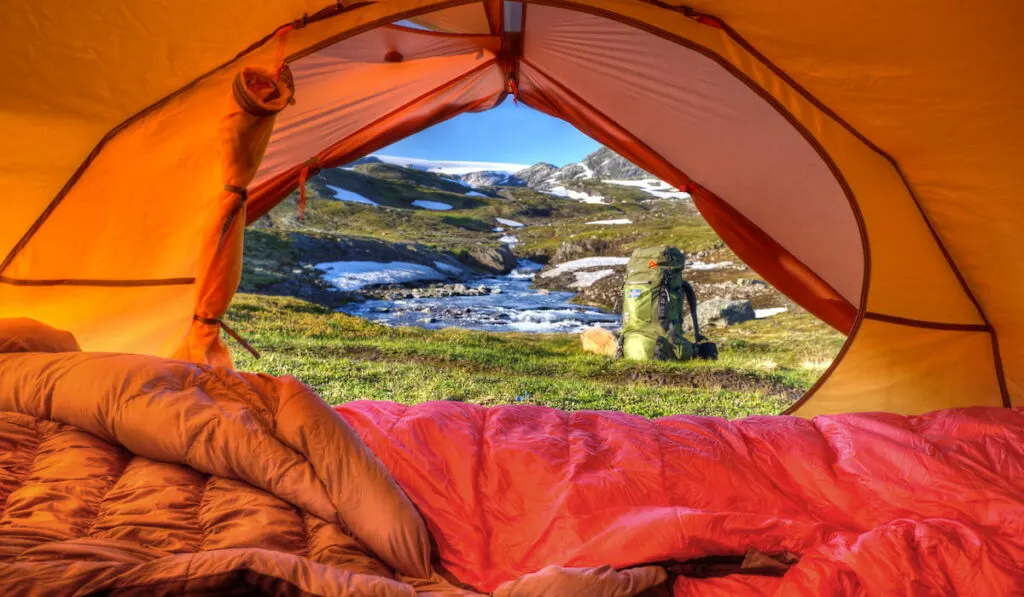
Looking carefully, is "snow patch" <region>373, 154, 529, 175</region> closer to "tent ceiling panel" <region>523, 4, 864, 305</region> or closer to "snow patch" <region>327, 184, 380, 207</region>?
"snow patch" <region>327, 184, 380, 207</region>

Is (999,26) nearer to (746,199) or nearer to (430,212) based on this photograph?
(746,199)

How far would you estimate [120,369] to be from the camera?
4.01 feet

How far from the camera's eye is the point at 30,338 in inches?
54.7

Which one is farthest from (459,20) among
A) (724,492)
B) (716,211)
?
(724,492)

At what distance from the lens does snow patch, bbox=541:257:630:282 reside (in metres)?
6.26

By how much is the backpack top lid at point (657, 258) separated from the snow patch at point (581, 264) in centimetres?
202

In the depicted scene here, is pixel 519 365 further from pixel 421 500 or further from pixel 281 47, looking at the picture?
pixel 421 500

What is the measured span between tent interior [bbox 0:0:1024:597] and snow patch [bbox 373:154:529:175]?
346 cm

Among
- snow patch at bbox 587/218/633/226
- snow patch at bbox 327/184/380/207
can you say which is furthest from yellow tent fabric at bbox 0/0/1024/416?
snow patch at bbox 587/218/633/226

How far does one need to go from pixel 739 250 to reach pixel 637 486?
167cm

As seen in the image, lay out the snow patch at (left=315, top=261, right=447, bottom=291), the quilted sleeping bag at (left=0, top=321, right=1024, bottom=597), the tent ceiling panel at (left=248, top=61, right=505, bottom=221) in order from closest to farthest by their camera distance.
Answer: the quilted sleeping bag at (left=0, top=321, right=1024, bottom=597)
the tent ceiling panel at (left=248, top=61, right=505, bottom=221)
the snow patch at (left=315, top=261, right=447, bottom=291)

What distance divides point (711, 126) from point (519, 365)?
221 centimetres

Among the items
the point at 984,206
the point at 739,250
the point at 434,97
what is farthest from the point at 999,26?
the point at 434,97

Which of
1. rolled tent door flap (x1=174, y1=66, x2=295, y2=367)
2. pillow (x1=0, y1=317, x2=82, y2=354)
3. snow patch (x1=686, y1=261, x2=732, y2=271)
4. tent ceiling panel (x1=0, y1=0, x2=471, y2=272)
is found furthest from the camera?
snow patch (x1=686, y1=261, x2=732, y2=271)
